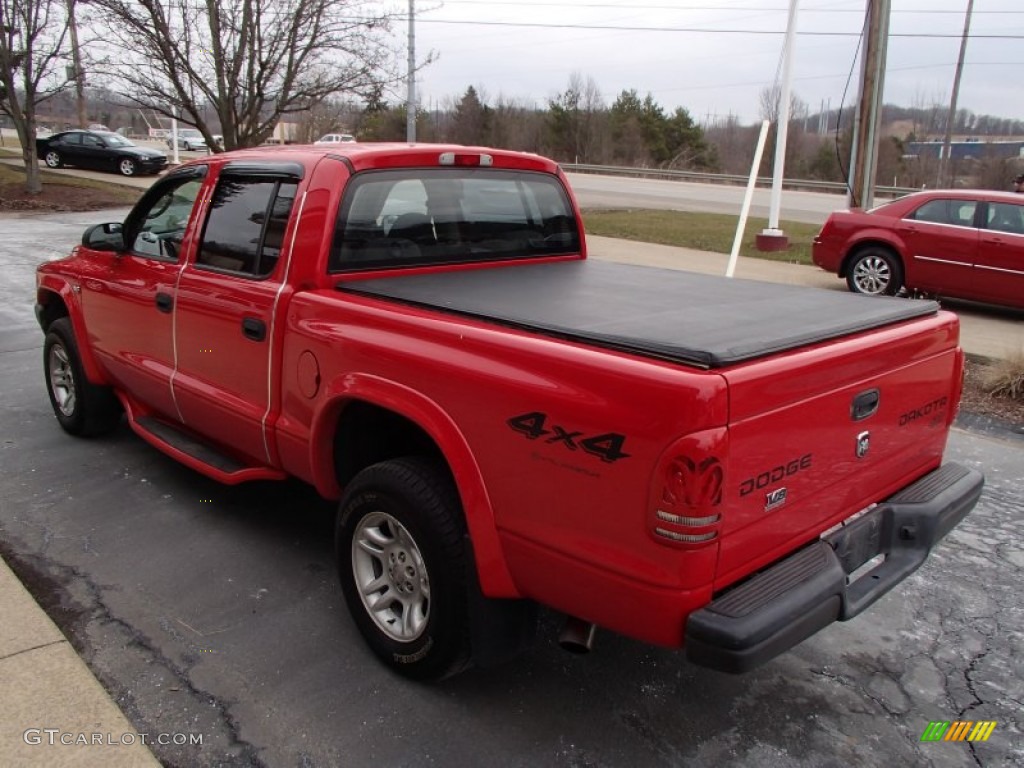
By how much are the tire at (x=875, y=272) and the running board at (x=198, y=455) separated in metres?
8.89

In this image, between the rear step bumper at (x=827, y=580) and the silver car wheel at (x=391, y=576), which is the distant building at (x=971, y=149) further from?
the silver car wheel at (x=391, y=576)

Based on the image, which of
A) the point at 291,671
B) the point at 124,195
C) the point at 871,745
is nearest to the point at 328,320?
the point at 291,671

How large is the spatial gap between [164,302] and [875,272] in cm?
932

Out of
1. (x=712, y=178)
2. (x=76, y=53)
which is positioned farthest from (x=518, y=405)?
(x=712, y=178)

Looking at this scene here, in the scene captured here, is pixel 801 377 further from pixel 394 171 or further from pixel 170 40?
pixel 170 40

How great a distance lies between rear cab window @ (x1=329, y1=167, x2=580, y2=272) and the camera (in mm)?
3596

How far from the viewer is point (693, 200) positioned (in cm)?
2880

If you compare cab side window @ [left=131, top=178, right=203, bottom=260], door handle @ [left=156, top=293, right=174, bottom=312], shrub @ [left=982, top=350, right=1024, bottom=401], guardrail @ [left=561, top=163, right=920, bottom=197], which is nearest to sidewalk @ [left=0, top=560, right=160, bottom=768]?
door handle @ [left=156, top=293, right=174, bottom=312]

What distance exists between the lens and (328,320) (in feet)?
10.5

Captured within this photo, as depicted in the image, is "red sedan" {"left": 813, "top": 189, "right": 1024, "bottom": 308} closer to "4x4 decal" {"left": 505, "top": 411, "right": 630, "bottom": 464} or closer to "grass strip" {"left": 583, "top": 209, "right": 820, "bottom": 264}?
"grass strip" {"left": 583, "top": 209, "right": 820, "bottom": 264}

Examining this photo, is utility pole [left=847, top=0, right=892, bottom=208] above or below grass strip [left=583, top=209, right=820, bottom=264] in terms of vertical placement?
above

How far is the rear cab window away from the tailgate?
76.4 inches

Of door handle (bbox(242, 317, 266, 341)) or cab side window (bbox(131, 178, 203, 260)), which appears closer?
door handle (bbox(242, 317, 266, 341))

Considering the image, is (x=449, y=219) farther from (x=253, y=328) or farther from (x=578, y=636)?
(x=578, y=636)
